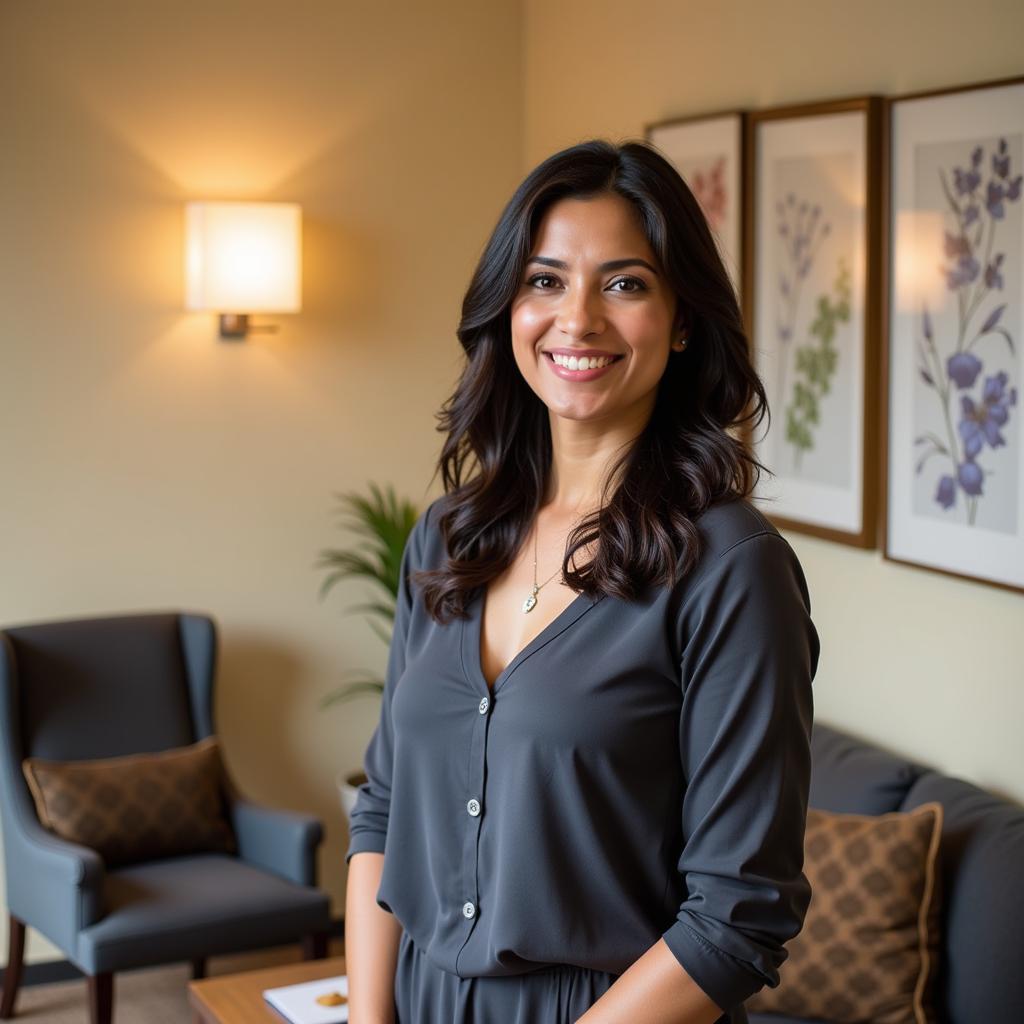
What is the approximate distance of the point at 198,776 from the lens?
3.85 m

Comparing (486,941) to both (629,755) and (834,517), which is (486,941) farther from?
(834,517)

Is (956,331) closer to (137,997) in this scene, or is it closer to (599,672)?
(599,672)

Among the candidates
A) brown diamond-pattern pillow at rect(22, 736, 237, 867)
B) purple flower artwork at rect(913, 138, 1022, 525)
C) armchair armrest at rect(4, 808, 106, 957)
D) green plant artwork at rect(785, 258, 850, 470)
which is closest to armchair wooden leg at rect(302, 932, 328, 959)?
brown diamond-pattern pillow at rect(22, 736, 237, 867)

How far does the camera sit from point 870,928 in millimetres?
2635

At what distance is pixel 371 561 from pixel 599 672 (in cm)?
300

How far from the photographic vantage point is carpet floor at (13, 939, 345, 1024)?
3.82 m

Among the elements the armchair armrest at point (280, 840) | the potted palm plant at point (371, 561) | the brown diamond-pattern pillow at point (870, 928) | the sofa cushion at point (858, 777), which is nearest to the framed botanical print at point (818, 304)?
the sofa cushion at point (858, 777)

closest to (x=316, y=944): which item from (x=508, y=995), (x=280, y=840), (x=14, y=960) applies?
(x=280, y=840)

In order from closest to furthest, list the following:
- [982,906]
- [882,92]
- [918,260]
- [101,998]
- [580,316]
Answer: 1. [580,316]
2. [982,906]
3. [918,260]
4. [882,92]
5. [101,998]

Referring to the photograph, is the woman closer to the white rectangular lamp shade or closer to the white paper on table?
the white paper on table

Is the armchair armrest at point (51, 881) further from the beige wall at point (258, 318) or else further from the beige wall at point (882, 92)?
the beige wall at point (882, 92)

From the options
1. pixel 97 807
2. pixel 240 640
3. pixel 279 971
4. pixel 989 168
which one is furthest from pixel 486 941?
pixel 240 640

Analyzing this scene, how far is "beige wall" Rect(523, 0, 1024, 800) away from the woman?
1.36 meters

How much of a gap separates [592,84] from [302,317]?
1050mm
